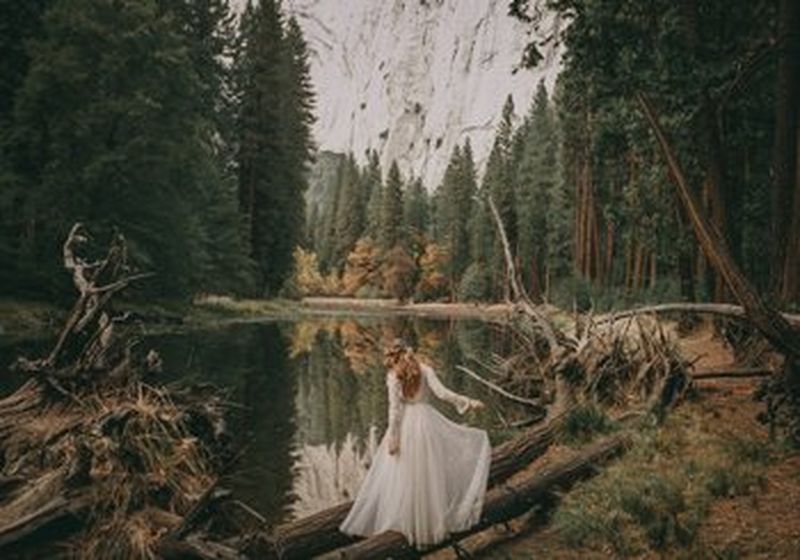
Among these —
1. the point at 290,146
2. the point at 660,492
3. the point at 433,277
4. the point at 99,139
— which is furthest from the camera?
the point at 433,277

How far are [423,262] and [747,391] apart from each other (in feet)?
264

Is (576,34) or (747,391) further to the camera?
(747,391)

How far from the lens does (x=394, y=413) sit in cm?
812

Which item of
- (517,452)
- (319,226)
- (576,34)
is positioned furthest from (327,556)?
(319,226)

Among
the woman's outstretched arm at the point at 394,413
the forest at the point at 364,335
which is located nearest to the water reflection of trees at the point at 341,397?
the forest at the point at 364,335

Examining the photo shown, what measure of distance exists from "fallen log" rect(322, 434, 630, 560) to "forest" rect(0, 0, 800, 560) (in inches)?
1.3

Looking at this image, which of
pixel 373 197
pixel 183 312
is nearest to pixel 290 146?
pixel 183 312

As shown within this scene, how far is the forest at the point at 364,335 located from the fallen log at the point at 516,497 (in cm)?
3

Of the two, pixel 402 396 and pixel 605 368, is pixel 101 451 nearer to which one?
pixel 402 396

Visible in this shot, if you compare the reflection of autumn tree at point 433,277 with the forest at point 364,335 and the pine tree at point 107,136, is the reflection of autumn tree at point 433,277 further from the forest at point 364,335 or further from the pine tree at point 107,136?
the pine tree at point 107,136

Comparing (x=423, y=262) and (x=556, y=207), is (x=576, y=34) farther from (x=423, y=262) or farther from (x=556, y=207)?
(x=423, y=262)

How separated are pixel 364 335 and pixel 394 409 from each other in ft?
112

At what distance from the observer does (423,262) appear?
94.4m

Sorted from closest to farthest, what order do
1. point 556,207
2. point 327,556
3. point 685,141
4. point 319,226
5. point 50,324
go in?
1. point 327,556
2. point 685,141
3. point 50,324
4. point 556,207
5. point 319,226
